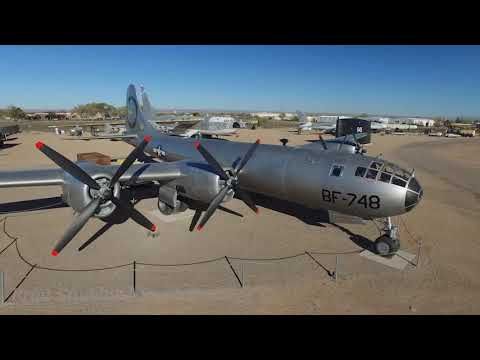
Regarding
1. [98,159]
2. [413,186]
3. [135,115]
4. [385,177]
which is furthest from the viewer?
[135,115]

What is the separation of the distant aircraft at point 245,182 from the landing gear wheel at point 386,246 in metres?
0.04

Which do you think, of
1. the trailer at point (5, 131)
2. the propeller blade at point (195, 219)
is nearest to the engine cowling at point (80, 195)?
the propeller blade at point (195, 219)

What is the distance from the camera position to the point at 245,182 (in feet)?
55.1

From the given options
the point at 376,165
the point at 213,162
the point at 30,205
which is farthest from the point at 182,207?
the point at 376,165

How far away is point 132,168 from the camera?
1608 cm

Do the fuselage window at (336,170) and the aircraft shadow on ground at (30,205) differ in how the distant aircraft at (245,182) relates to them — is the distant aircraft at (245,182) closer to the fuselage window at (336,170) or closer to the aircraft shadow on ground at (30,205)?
the fuselage window at (336,170)

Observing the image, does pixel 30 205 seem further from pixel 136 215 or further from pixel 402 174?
pixel 402 174

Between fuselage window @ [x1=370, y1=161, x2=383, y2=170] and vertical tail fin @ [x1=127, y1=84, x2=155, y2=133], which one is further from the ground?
vertical tail fin @ [x1=127, y1=84, x2=155, y2=133]

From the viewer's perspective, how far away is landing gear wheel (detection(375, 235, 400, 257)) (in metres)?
13.3

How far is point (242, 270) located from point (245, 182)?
619 centimetres

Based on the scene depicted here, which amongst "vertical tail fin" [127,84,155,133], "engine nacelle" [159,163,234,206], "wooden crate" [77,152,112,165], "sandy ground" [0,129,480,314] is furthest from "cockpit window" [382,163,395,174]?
"wooden crate" [77,152,112,165]

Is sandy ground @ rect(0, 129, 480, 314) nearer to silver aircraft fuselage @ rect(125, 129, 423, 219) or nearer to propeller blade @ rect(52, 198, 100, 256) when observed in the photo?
propeller blade @ rect(52, 198, 100, 256)

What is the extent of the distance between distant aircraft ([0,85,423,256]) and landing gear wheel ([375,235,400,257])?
42mm
